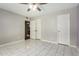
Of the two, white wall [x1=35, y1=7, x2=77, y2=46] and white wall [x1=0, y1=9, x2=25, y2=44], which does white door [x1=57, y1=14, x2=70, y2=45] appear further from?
white wall [x1=0, y1=9, x2=25, y2=44]

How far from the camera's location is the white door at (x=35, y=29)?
638 centimetres

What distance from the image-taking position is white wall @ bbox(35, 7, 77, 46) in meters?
3.93

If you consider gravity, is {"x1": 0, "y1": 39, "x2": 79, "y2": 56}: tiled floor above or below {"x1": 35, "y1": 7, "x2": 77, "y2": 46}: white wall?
below

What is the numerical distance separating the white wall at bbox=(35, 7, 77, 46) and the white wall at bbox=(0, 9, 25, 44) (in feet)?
5.21

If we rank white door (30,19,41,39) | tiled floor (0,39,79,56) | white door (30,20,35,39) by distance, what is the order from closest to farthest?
tiled floor (0,39,79,56)
white door (30,19,41,39)
white door (30,20,35,39)

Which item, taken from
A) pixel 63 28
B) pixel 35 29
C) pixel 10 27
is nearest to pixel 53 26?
pixel 63 28

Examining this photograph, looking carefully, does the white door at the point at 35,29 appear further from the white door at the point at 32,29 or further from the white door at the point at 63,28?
the white door at the point at 63,28

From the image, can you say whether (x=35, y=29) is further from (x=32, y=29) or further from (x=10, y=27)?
(x=10, y=27)

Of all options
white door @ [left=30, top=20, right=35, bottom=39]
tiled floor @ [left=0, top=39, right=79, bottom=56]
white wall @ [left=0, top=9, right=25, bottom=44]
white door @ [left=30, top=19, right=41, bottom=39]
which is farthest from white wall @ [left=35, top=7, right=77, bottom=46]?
white wall @ [left=0, top=9, right=25, bottom=44]

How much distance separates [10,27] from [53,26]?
2.51 meters

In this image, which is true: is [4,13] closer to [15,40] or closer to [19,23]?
[19,23]

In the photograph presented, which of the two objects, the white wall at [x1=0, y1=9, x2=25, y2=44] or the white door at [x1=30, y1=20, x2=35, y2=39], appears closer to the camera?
the white wall at [x1=0, y1=9, x2=25, y2=44]

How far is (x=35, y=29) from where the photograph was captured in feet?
22.2

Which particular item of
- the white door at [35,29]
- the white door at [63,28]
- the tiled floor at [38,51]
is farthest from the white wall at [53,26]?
the tiled floor at [38,51]
